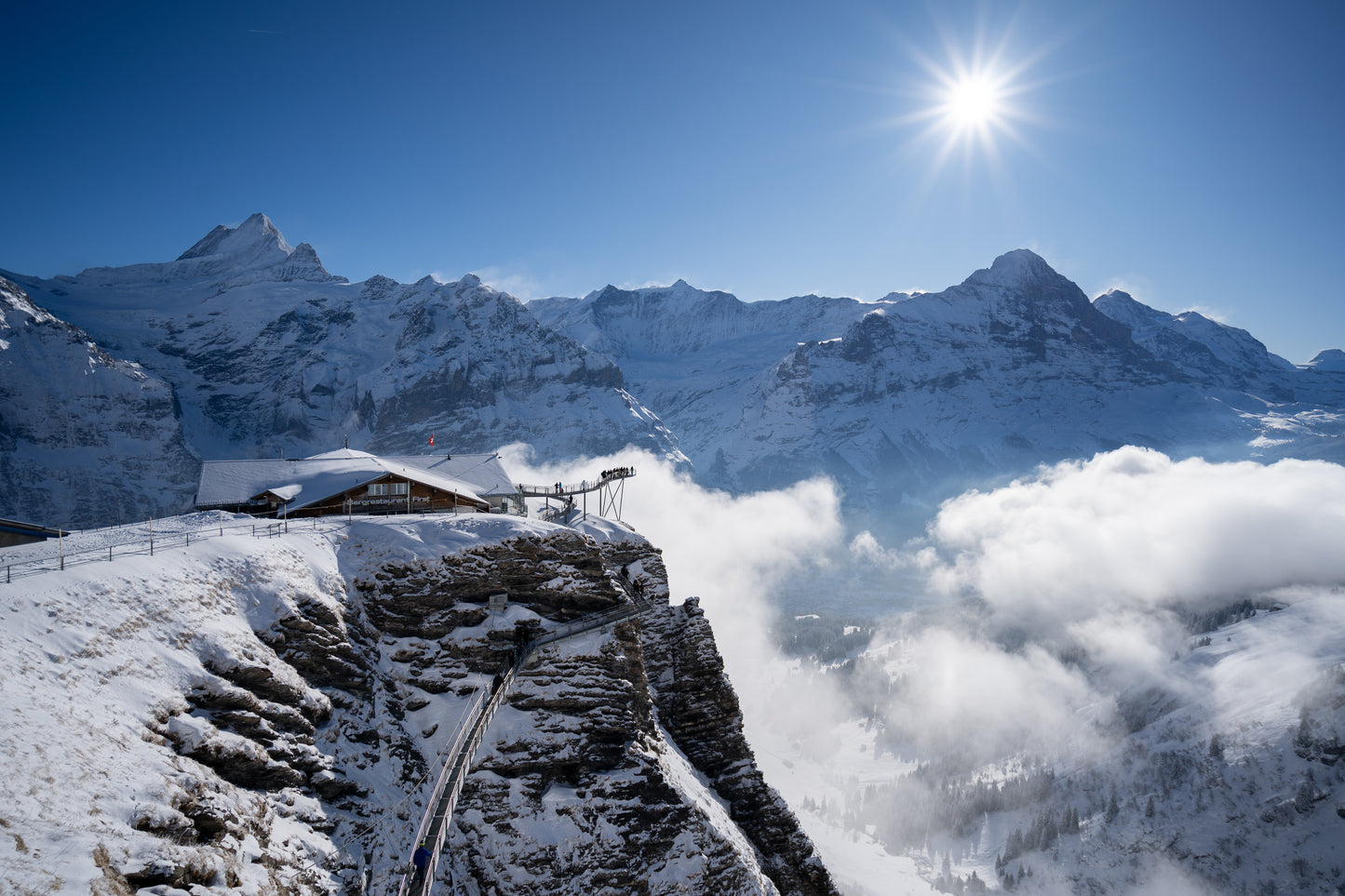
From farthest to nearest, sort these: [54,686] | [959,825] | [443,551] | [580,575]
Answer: [959,825], [580,575], [443,551], [54,686]

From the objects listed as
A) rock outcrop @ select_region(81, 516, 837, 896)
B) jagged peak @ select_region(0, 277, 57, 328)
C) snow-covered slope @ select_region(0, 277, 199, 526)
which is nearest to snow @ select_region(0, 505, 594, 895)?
rock outcrop @ select_region(81, 516, 837, 896)

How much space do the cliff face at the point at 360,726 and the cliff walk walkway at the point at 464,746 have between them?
715mm

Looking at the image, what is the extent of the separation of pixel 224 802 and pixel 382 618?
52.5ft

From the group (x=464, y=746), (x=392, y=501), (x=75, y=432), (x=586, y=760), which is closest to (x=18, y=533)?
(x=392, y=501)

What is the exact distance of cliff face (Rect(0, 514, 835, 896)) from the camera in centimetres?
2003

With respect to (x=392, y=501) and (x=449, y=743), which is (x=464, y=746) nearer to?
(x=449, y=743)

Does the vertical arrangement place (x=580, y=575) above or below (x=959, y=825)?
above

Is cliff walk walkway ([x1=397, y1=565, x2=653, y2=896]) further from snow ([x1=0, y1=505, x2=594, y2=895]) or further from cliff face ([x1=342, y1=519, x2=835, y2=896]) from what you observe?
snow ([x1=0, y1=505, x2=594, y2=895])

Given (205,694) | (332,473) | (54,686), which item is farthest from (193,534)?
(332,473)

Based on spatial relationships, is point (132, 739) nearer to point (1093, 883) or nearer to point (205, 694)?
point (205, 694)

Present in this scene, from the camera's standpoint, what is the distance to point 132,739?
2170 cm

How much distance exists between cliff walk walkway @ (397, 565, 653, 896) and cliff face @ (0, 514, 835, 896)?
72 cm

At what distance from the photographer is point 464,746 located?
32.9 m

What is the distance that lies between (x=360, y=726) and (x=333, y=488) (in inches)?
1052
